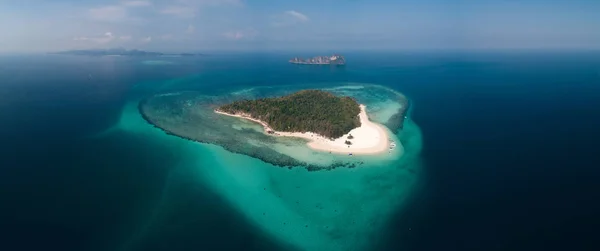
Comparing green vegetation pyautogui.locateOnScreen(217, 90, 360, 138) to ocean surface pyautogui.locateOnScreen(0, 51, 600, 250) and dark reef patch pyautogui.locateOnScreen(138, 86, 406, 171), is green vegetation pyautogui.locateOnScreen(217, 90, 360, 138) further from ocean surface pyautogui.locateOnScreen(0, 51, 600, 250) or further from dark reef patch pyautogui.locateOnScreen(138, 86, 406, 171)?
ocean surface pyautogui.locateOnScreen(0, 51, 600, 250)

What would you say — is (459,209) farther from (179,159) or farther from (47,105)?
(47,105)

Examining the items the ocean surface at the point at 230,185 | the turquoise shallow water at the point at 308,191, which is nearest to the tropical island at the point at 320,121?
the turquoise shallow water at the point at 308,191

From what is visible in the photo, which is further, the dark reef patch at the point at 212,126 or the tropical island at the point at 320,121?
the tropical island at the point at 320,121

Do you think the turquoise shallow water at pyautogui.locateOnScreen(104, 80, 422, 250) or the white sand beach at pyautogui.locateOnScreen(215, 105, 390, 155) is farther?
the white sand beach at pyautogui.locateOnScreen(215, 105, 390, 155)

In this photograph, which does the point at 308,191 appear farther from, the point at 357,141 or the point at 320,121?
the point at 320,121

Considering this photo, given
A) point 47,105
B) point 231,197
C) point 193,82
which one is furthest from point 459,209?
point 193,82

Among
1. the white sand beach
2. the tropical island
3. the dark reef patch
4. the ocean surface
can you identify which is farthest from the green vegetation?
the ocean surface

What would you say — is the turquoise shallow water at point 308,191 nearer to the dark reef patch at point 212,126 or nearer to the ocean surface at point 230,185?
the ocean surface at point 230,185
